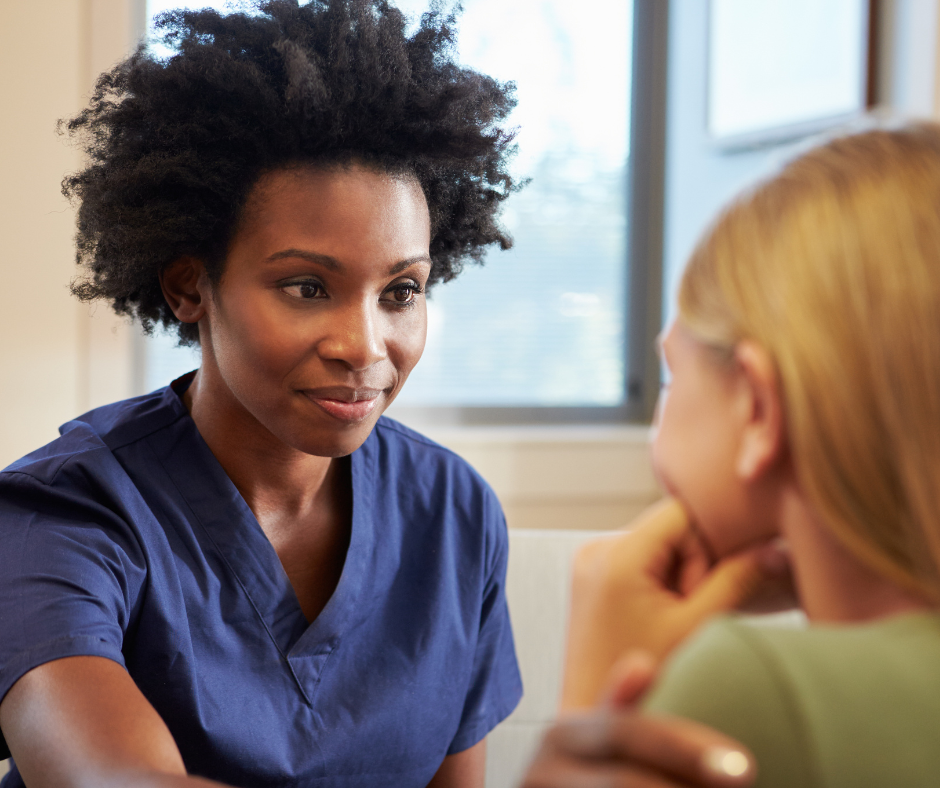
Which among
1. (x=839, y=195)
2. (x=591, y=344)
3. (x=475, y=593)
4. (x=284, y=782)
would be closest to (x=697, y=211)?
(x=591, y=344)

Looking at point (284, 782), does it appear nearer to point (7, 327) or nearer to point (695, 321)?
point (695, 321)

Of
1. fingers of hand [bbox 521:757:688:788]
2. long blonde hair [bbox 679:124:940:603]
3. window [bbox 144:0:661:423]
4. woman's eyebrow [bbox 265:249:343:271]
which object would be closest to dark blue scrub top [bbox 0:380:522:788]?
woman's eyebrow [bbox 265:249:343:271]

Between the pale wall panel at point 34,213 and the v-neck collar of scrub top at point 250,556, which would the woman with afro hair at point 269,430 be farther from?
the pale wall panel at point 34,213

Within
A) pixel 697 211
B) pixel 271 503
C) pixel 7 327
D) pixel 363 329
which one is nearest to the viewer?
pixel 363 329

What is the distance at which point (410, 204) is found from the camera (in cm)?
94

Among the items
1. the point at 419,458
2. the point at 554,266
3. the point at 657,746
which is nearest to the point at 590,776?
the point at 657,746

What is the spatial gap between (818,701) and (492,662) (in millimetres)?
768

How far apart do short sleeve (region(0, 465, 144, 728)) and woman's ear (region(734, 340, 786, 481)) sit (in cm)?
55

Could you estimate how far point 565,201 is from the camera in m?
2.33

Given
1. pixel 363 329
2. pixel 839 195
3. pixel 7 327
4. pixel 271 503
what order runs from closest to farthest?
pixel 839 195
pixel 363 329
pixel 271 503
pixel 7 327

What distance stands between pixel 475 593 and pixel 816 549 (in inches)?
26.9

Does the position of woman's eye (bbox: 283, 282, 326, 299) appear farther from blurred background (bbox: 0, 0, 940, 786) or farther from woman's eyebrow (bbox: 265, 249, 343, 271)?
blurred background (bbox: 0, 0, 940, 786)

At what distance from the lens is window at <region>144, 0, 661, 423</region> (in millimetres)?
2258

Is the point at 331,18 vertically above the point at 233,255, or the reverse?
the point at 331,18
